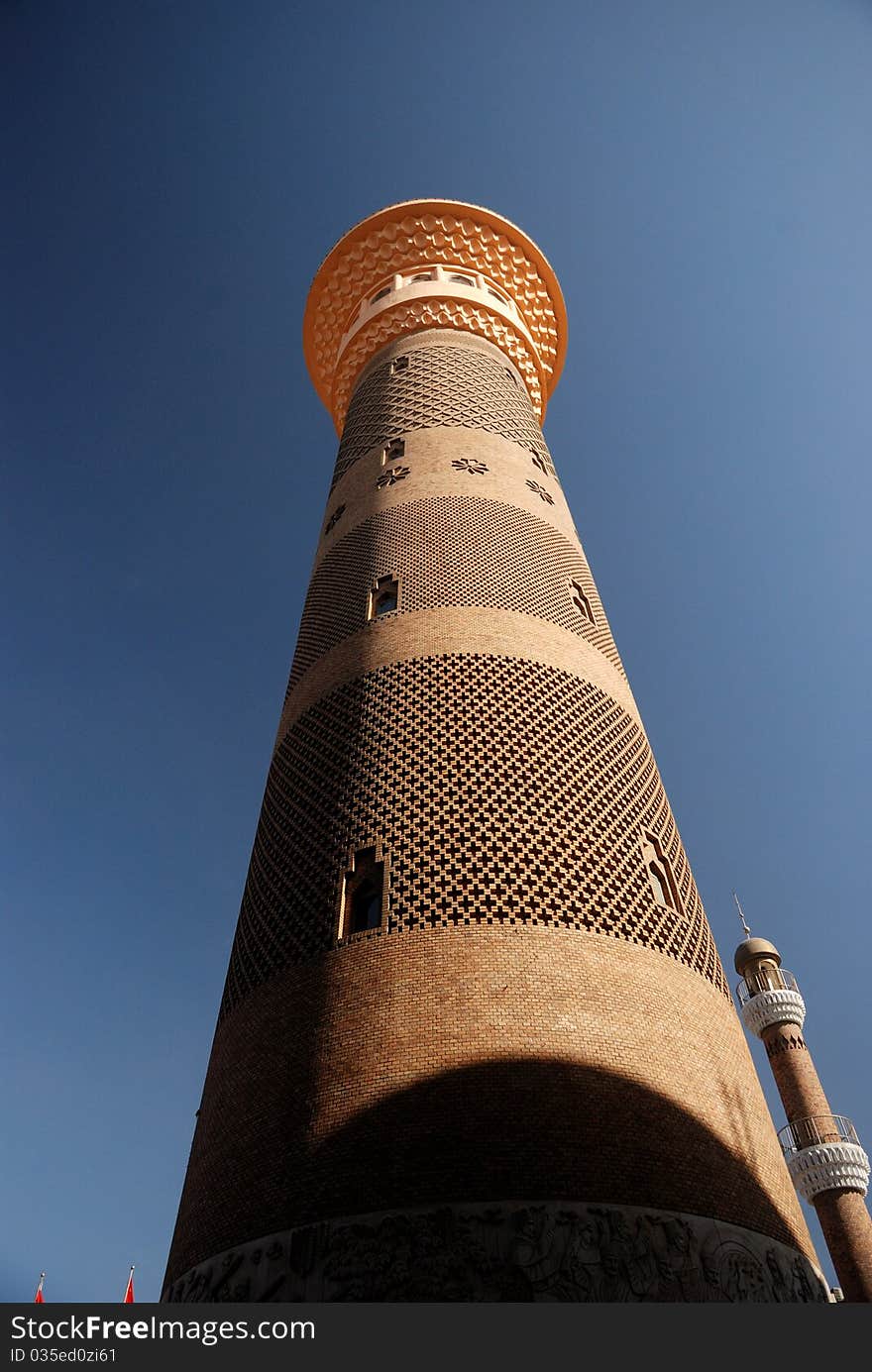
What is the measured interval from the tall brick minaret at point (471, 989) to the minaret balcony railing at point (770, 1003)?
970 cm

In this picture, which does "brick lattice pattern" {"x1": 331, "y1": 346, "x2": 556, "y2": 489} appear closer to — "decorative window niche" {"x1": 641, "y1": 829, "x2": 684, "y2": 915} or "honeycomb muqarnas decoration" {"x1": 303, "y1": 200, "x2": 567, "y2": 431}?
"honeycomb muqarnas decoration" {"x1": 303, "y1": 200, "x2": 567, "y2": 431}

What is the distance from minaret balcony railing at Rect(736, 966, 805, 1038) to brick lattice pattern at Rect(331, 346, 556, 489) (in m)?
10.4

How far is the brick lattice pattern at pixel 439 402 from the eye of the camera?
41.9 feet

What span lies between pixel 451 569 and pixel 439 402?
4.11 m

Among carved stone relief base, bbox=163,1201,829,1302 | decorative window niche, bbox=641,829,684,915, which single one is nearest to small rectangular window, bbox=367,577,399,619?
decorative window niche, bbox=641,829,684,915

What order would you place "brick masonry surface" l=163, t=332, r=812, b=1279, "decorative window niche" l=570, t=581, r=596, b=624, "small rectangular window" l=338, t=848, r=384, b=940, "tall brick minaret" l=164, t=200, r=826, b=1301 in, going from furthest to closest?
"decorative window niche" l=570, t=581, r=596, b=624, "small rectangular window" l=338, t=848, r=384, b=940, "brick masonry surface" l=163, t=332, r=812, b=1279, "tall brick minaret" l=164, t=200, r=826, b=1301

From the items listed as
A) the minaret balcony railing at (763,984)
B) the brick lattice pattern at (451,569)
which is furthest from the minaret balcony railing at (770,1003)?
the brick lattice pattern at (451,569)

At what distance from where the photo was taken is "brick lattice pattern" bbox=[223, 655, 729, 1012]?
7.02 metres

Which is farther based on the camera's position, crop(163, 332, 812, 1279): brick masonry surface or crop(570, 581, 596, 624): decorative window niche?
crop(570, 581, 596, 624): decorative window niche

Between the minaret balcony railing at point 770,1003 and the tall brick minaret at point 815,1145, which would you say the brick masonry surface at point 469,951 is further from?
the minaret balcony railing at point 770,1003

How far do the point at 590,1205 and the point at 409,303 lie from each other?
1352 centimetres

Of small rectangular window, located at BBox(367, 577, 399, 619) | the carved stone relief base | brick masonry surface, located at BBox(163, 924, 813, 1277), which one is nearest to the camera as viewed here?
the carved stone relief base

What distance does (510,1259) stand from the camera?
502 cm

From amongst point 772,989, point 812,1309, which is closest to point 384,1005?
point 812,1309
